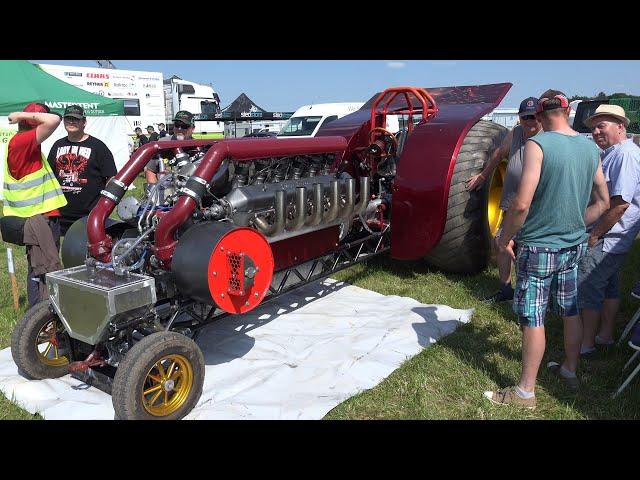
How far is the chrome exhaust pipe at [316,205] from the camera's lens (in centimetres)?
371

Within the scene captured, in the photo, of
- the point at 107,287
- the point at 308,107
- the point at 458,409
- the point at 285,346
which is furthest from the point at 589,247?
the point at 308,107

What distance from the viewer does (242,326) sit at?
4004 millimetres

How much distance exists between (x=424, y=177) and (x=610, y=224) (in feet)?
4.91

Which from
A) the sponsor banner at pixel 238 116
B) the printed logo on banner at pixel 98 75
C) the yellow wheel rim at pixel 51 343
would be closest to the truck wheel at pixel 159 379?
the yellow wheel rim at pixel 51 343

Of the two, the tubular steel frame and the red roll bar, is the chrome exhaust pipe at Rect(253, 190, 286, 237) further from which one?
the red roll bar

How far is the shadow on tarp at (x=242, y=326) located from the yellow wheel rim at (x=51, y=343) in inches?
35.0

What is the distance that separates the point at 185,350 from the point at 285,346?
106 cm

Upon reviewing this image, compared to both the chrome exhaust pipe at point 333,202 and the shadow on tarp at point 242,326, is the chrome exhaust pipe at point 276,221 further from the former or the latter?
the shadow on tarp at point 242,326

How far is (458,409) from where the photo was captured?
2.88 metres

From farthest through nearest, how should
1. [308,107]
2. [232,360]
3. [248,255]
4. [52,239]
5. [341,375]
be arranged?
[308,107], [52,239], [232,360], [341,375], [248,255]

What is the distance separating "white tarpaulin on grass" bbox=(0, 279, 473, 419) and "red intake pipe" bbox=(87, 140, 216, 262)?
823 millimetres

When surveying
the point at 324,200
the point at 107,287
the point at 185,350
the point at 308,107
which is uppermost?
the point at 308,107

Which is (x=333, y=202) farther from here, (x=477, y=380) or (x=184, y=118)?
(x=184, y=118)

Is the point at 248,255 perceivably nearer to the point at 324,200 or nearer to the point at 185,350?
the point at 185,350
